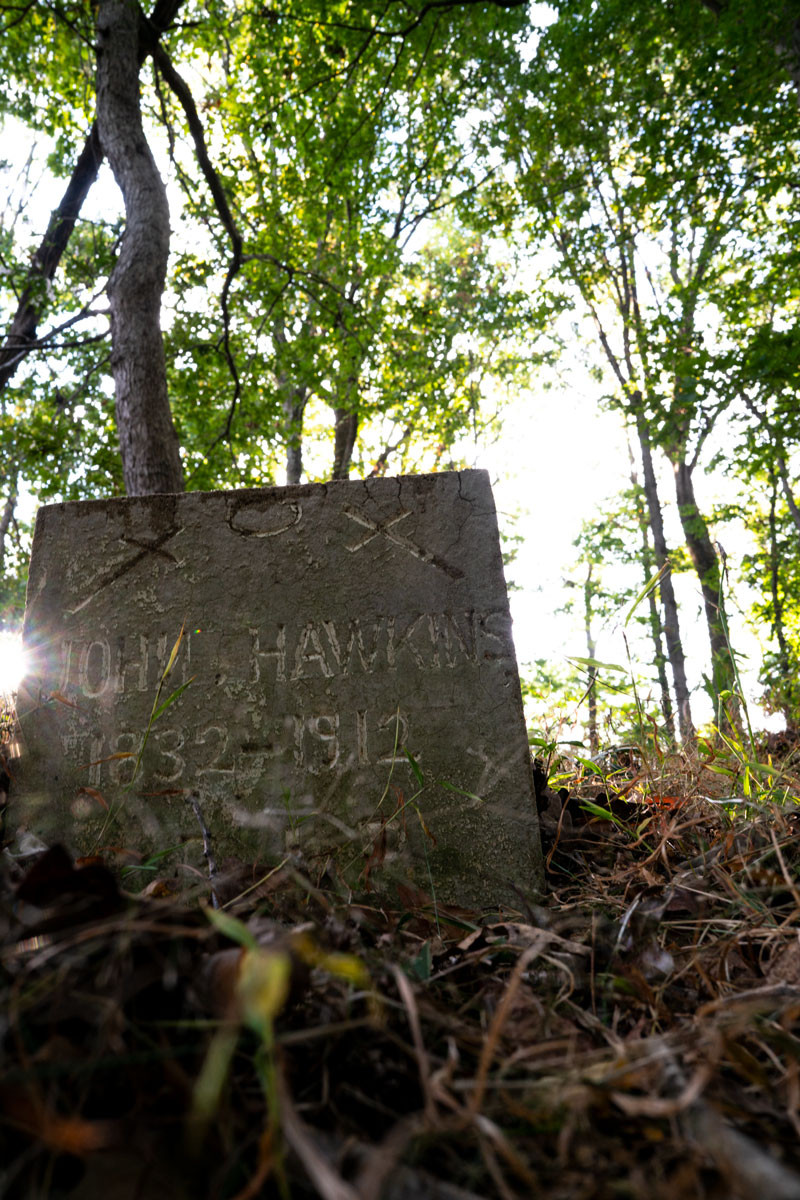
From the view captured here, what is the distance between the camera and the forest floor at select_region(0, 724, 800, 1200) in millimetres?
640

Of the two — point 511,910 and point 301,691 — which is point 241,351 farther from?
point 511,910

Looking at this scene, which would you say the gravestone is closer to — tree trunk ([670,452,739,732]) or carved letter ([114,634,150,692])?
carved letter ([114,634,150,692])

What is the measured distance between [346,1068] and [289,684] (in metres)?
1.32

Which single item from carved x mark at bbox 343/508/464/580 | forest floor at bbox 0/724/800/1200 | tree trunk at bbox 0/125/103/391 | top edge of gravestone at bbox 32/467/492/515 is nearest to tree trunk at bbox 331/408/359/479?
tree trunk at bbox 0/125/103/391

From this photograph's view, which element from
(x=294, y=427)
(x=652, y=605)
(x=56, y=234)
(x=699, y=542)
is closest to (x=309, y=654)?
(x=56, y=234)

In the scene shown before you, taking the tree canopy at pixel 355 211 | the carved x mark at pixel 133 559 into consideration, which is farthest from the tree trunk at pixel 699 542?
the carved x mark at pixel 133 559

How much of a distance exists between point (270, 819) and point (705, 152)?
6.77m

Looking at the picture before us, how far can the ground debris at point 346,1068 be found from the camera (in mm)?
639

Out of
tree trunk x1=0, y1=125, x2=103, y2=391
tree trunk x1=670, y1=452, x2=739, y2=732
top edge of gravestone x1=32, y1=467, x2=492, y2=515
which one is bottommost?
top edge of gravestone x1=32, y1=467, x2=492, y2=515

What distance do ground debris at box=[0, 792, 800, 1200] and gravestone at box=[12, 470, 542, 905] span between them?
77 centimetres

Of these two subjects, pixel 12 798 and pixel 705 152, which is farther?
pixel 705 152

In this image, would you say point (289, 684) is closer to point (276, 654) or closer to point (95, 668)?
point (276, 654)

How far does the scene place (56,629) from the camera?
221 centimetres

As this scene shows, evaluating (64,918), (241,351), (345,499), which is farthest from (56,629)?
(241,351)
